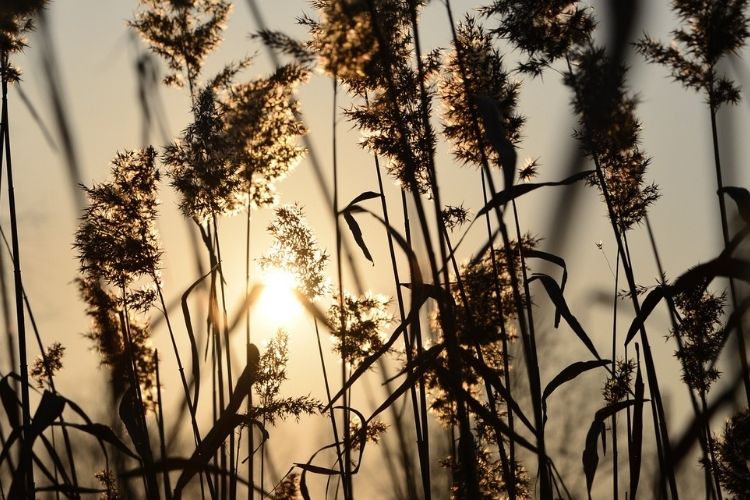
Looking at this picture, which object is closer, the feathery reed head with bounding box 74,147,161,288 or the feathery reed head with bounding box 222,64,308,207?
the feathery reed head with bounding box 222,64,308,207

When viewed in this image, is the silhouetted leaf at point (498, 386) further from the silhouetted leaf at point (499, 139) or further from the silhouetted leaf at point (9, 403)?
the silhouetted leaf at point (9, 403)

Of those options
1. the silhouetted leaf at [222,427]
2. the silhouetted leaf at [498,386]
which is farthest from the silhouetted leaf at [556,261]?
the silhouetted leaf at [222,427]

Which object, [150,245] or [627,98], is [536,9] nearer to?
[627,98]

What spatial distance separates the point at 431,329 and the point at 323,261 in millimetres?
744

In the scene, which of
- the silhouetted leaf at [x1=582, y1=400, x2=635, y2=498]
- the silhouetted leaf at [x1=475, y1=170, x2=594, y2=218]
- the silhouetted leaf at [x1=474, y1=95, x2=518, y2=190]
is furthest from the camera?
the silhouetted leaf at [x1=582, y1=400, x2=635, y2=498]

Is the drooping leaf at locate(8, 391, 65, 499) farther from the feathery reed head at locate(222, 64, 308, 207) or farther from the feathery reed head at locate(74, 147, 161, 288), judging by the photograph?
the feathery reed head at locate(74, 147, 161, 288)

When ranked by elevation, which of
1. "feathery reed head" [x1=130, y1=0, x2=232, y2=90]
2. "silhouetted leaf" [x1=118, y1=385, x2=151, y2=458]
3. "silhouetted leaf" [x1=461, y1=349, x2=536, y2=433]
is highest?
"feathery reed head" [x1=130, y1=0, x2=232, y2=90]

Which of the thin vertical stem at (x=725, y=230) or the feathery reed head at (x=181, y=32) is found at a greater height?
the feathery reed head at (x=181, y=32)

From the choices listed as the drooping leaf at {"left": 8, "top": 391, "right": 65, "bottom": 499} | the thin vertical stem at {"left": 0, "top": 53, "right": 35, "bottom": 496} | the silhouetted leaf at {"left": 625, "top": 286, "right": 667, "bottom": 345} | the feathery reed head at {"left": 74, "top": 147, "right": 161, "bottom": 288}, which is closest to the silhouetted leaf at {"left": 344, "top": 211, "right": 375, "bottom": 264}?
the silhouetted leaf at {"left": 625, "top": 286, "right": 667, "bottom": 345}

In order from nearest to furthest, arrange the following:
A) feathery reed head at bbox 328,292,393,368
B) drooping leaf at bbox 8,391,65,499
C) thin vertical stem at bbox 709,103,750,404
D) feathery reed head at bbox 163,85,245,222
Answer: drooping leaf at bbox 8,391,65,499 → thin vertical stem at bbox 709,103,750,404 → feathery reed head at bbox 163,85,245,222 → feathery reed head at bbox 328,292,393,368

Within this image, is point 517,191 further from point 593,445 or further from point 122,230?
point 122,230

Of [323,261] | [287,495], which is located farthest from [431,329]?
[287,495]

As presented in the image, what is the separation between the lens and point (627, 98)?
276 cm

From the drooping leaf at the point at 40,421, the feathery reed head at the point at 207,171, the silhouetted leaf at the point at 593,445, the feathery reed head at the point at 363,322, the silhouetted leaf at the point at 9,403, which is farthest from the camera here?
the feathery reed head at the point at 363,322
